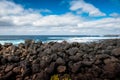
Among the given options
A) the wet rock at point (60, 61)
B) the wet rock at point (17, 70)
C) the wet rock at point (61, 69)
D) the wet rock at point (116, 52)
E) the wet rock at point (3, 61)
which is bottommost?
the wet rock at point (17, 70)

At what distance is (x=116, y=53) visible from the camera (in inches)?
523

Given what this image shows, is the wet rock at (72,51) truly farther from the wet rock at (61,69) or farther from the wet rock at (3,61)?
the wet rock at (3,61)

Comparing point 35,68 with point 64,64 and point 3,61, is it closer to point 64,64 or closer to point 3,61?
point 64,64

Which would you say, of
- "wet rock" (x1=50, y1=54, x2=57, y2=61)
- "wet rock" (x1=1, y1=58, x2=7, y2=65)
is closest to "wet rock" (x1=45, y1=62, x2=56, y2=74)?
"wet rock" (x1=50, y1=54, x2=57, y2=61)

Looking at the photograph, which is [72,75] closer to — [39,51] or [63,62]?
[63,62]

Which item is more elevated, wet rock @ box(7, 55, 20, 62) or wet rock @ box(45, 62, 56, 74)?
wet rock @ box(7, 55, 20, 62)

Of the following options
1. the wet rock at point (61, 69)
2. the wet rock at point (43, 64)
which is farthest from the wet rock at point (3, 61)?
the wet rock at point (61, 69)

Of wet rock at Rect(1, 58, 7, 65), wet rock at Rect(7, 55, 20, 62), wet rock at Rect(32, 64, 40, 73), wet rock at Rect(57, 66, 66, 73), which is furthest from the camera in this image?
wet rock at Rect(7, 55, 20, 62)

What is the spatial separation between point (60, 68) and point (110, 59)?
293 cm

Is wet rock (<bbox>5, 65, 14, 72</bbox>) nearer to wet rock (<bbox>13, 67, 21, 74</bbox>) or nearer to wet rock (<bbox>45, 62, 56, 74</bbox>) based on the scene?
wet rock (<bbox>13, 67, 21, 74</bbox>)

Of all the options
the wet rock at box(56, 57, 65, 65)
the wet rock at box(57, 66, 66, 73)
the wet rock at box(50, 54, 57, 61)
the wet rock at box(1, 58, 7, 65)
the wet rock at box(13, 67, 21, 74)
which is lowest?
the wet rock at box(13, 67, 21, 74)

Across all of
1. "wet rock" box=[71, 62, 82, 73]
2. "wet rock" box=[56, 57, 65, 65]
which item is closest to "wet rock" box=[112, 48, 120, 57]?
"wet rock" box=[71, 62, 82, 73]

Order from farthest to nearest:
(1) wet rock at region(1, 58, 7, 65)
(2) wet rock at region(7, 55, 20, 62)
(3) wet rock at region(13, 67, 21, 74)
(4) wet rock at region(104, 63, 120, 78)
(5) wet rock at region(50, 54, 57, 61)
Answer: (2) wet rock at region(7, 55, 20, 62)
(1) wet rock at region(1, 58, 7, 65)
(5) wet rock at region(50, 54, 57, 61)
(3) wet rock at region(13, 67, 21, 74)
(4) wet rock at region(104, 63, 120, 78)

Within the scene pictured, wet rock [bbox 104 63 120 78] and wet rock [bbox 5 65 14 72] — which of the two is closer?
wet rock [bbox 104 63 120 78]
